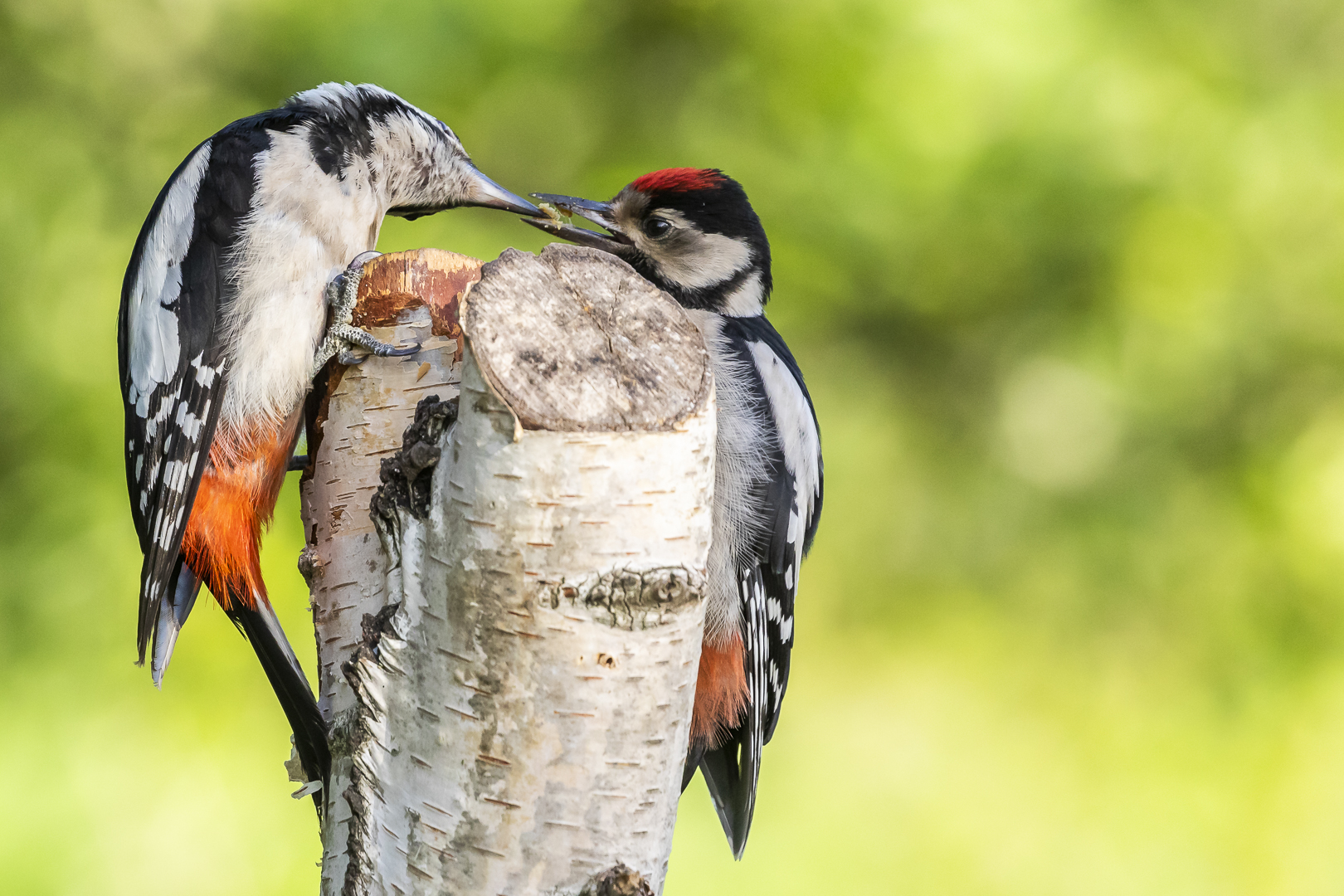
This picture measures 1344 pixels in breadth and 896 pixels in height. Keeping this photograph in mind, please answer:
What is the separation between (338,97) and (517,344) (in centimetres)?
133

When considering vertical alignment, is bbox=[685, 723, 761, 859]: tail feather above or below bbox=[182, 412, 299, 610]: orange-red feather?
below

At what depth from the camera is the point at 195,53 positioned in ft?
11.9

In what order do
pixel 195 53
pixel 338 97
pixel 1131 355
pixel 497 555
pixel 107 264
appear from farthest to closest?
pixel 1131 355
pixel 195 53
pixel 107 264
pixel 338 97
pixel 497 555

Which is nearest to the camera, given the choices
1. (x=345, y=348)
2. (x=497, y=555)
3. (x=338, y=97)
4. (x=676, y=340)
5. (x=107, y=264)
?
(x=497, y=555)

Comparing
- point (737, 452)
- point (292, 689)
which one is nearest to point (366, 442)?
point (292, 689)

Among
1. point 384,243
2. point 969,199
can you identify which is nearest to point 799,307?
point 969,199

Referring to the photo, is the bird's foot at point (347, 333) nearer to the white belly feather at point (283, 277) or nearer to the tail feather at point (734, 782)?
the white belly feather at point (283, 277)

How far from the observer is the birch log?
1023 mm

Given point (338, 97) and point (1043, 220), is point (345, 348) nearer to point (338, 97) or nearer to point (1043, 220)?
point (338, 97)

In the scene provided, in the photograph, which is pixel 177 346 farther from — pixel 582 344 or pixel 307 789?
pixel 582 344

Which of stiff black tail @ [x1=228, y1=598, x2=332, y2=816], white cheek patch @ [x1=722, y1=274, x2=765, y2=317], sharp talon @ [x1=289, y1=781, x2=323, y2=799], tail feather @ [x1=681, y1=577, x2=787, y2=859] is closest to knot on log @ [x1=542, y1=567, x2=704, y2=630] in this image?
stiff black tail @ [x1=228, y1=598, x2=332, y2=816]

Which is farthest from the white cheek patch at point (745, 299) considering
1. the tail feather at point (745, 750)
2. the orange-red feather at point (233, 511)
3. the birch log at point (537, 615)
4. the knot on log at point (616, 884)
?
the knot on log at point (616, 884)

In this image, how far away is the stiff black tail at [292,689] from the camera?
1.53m

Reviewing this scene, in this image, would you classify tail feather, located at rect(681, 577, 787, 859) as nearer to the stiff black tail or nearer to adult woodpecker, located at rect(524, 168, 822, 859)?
adult woodpecker, located at rect(524, 168, 822, 859)
